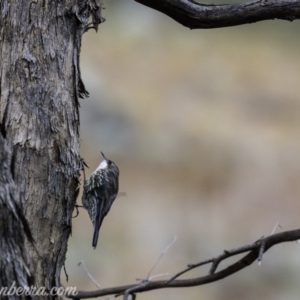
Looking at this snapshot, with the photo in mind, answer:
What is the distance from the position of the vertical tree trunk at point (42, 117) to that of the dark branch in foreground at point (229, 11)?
0.46 m

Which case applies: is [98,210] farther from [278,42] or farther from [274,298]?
[278,42]

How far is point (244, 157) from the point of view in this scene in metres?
8.23

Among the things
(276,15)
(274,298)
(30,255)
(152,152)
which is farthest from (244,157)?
(30,255)

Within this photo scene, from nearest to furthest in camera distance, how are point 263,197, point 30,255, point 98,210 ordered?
point 30,255
point 98,210
point 263,197

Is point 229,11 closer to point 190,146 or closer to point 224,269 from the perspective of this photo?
point 224,269

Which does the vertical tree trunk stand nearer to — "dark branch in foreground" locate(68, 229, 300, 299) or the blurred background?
"dark branch in foreground" locate(68, 229, 300, 299)

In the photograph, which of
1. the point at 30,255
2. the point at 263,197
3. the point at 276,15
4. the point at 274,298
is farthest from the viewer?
the point at 263,197

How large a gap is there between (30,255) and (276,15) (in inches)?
52.5

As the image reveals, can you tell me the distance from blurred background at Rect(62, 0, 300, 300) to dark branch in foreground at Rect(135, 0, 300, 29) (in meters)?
4.97

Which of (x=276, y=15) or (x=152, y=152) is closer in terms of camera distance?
(x=276, y=15)

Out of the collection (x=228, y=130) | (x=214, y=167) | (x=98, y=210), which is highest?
(x=228, y=130)

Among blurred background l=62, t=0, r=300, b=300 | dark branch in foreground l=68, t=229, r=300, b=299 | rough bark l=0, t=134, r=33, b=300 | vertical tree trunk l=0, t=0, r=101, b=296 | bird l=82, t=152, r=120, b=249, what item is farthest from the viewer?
blurred background l=62, t=0, r=300, b=300

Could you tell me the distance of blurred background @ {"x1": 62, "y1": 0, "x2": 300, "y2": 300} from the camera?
7.36 m

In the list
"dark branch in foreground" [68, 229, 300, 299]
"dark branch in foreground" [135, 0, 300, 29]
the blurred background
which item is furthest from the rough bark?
the blurred background
